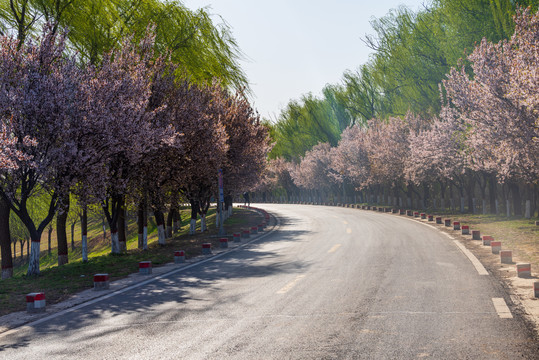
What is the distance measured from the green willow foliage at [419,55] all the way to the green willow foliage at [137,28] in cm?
1382

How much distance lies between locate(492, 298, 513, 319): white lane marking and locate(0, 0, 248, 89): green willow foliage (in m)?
17.5

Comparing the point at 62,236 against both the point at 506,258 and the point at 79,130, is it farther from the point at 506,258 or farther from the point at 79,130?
the point at 506,258

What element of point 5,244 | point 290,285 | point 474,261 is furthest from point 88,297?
point 5,244

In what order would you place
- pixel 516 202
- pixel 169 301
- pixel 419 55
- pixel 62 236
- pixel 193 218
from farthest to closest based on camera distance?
1. pixel 419 55
2. pixel 516 202
3. pixel 193 218
4. pixel 62 236
5. pixel 169 301

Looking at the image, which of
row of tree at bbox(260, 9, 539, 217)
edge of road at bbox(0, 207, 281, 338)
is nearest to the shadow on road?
edge of road at bbox(0, 207, 281, 338)

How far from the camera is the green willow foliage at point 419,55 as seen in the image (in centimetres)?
3622

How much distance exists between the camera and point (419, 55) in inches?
1757

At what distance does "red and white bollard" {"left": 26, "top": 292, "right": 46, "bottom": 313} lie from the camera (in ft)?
33.7

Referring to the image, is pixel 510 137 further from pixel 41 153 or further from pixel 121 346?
pixel 121 346

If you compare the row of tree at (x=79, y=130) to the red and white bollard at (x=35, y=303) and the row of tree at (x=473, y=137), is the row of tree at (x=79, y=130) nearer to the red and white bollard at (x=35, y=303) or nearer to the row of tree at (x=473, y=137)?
the red and white bollard at (x=35, y=303)

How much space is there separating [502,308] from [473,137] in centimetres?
2111

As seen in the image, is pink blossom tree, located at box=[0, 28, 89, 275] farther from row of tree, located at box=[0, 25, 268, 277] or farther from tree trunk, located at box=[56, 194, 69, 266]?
tree trunk, located at box=[56, 194, 69, 266]

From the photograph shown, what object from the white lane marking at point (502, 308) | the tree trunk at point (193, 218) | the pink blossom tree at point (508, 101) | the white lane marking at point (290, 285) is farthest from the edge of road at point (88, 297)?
the pink blossom tree at point (508, 101)


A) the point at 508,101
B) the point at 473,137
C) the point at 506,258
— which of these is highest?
the point at 508,101
